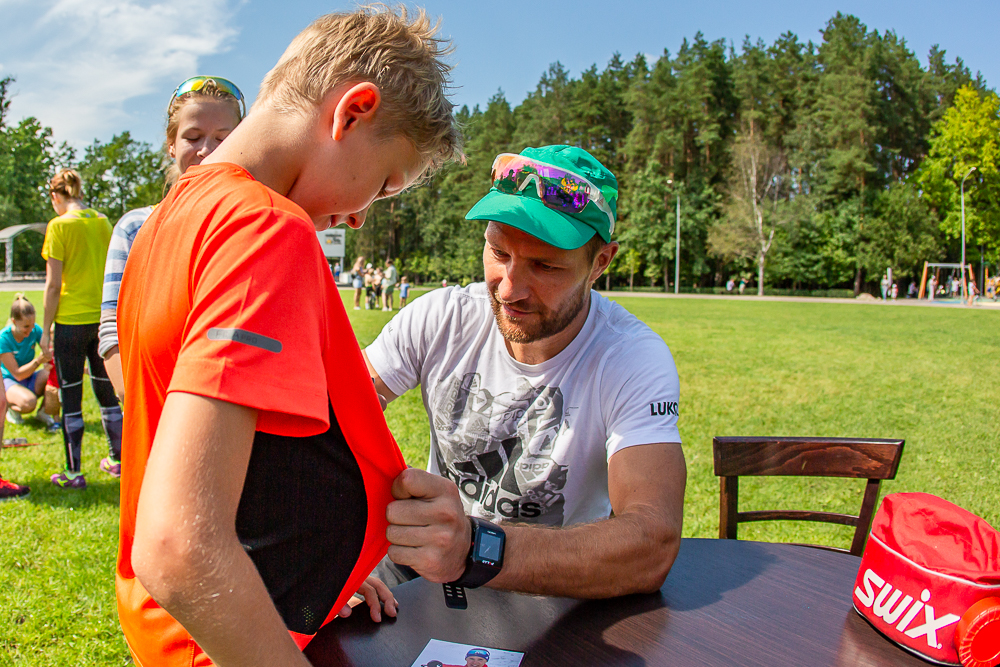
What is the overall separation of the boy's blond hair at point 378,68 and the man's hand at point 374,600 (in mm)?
1012

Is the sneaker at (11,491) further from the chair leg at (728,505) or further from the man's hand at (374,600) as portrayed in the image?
the chair leg at (728,505)

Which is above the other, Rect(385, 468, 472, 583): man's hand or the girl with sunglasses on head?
the girl with sunglasses on head

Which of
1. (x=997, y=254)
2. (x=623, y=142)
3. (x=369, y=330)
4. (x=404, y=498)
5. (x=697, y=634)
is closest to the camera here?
(x=404, y=498)

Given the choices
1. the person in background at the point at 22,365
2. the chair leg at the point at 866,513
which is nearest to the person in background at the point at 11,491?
the person in background at the point at 22,365

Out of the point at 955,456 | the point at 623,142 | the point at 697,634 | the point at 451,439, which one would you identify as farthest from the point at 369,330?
the point at 623,142

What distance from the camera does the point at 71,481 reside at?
4766 mm

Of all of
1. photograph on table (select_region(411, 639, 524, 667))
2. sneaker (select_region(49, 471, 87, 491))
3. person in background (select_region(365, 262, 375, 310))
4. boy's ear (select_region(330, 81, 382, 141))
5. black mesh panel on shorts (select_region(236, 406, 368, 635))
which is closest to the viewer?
black mesh panel on shorts (select_region(236, 406, 368, 635))

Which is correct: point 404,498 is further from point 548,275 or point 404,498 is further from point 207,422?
point 548,275

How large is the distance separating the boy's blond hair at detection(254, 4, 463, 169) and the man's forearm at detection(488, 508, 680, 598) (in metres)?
0.92

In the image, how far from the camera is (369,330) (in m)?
15.1

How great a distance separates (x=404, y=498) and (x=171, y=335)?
497 mm

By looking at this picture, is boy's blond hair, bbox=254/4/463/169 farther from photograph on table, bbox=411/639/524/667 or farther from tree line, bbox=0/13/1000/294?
tree line, bbox=0/13/1000/294

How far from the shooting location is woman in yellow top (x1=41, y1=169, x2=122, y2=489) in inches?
177

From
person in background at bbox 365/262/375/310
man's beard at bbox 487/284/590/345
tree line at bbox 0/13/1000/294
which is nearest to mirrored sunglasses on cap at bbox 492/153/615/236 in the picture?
man's beard at bbox 487/284/590/345
